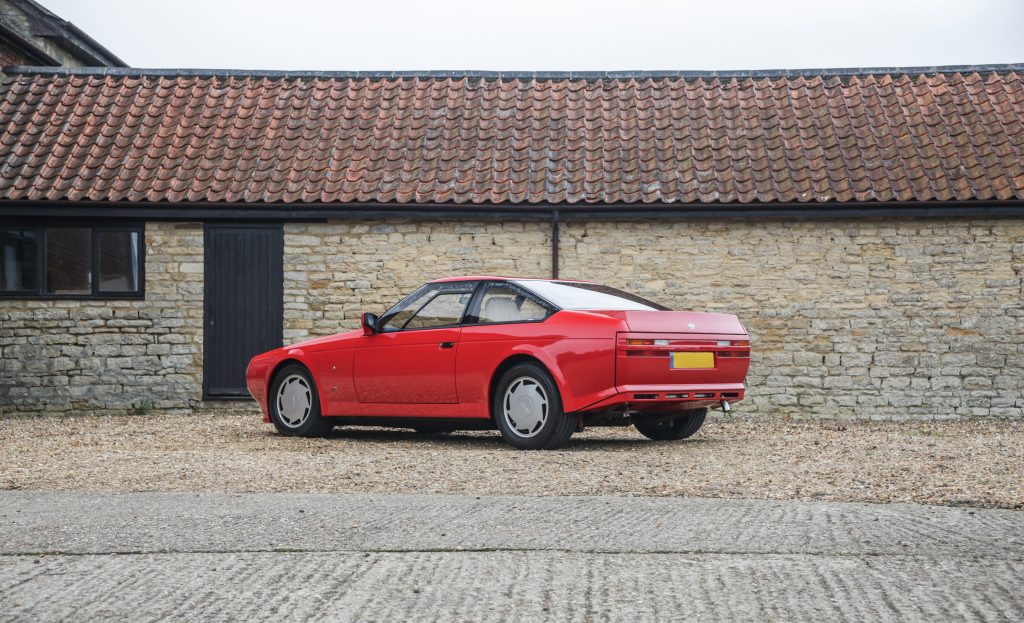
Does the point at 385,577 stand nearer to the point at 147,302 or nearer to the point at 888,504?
the point at 888,504

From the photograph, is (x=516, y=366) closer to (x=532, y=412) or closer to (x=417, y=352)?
(x=532, y=412)

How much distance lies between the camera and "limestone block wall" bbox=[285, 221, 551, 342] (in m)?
→ 14.8

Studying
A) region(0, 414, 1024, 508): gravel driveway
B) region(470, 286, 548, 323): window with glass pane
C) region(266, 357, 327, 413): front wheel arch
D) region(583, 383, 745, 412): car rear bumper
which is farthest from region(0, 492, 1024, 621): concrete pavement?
region(266, 357, 327, 413): front wheel arch

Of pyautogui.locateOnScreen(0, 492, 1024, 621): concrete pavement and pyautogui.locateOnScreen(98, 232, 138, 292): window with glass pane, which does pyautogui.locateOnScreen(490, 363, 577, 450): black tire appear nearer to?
pyautogui.locateOnScreen(0, 492, 1024, 621): concrete pavement

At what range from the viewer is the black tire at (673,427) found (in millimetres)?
10469

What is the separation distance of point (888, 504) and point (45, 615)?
428cm

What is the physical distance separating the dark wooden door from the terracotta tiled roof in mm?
646

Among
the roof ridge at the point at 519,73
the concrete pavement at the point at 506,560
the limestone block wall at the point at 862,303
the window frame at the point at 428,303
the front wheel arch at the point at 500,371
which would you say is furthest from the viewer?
the roof ridge at the point at 519,73

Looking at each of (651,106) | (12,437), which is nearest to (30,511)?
(12,437)

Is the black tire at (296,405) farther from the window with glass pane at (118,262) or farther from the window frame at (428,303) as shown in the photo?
the window with glass pane at (118,262)

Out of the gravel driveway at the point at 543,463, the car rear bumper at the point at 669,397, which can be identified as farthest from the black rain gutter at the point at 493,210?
the car rear bumper at the point at 669,397

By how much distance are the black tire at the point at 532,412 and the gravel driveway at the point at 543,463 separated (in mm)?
232

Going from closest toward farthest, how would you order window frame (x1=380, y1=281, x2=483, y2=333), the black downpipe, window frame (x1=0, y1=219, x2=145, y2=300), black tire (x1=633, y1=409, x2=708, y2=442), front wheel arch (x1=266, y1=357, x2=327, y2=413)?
window frame (x1=380, y1=281, x2=483, y2=333) < black tire (x1=633, y1=409, x2=708, y2=442) < front wheel arch (x1=266, y1=357, x2=327, y2=413) < the black downpipe < window frame (x1=0, y1=219, x2=145, y2=300)

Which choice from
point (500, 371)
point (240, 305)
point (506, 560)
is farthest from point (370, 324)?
point (506, 560)
